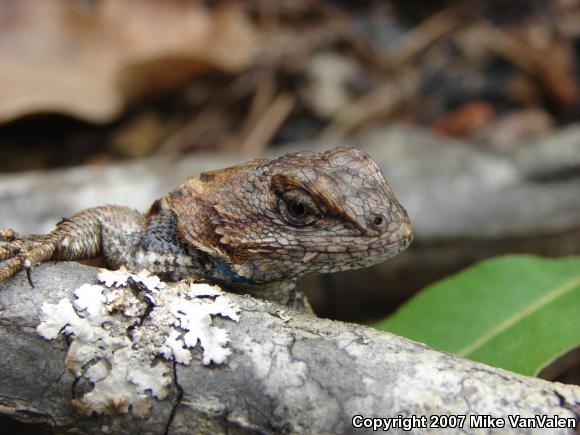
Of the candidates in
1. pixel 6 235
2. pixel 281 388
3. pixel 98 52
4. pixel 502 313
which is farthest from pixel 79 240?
pixel 98 52

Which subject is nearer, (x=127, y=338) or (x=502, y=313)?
(x=127, y=338)

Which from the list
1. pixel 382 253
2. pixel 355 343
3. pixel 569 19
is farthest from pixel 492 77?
pixel 355 343

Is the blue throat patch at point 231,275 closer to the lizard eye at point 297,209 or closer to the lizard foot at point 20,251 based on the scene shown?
the lizard eye at point 297,209

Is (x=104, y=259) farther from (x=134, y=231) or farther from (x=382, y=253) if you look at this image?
(x=382, y=253)

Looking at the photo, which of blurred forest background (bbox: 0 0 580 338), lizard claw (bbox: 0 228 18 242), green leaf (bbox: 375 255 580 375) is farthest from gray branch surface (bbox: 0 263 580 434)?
blurred forest background (bbox: 0 0 580 338)

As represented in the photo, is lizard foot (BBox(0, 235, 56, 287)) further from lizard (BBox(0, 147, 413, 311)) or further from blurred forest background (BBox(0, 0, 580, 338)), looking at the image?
blurred forest background (BBox(0, 0, 580, 338))

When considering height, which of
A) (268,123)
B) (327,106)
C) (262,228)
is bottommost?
(262,228)

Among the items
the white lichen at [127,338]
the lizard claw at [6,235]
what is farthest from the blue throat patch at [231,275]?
the lizard claw at [6,235]

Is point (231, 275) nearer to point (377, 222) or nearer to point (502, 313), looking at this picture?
point (377, 222)
